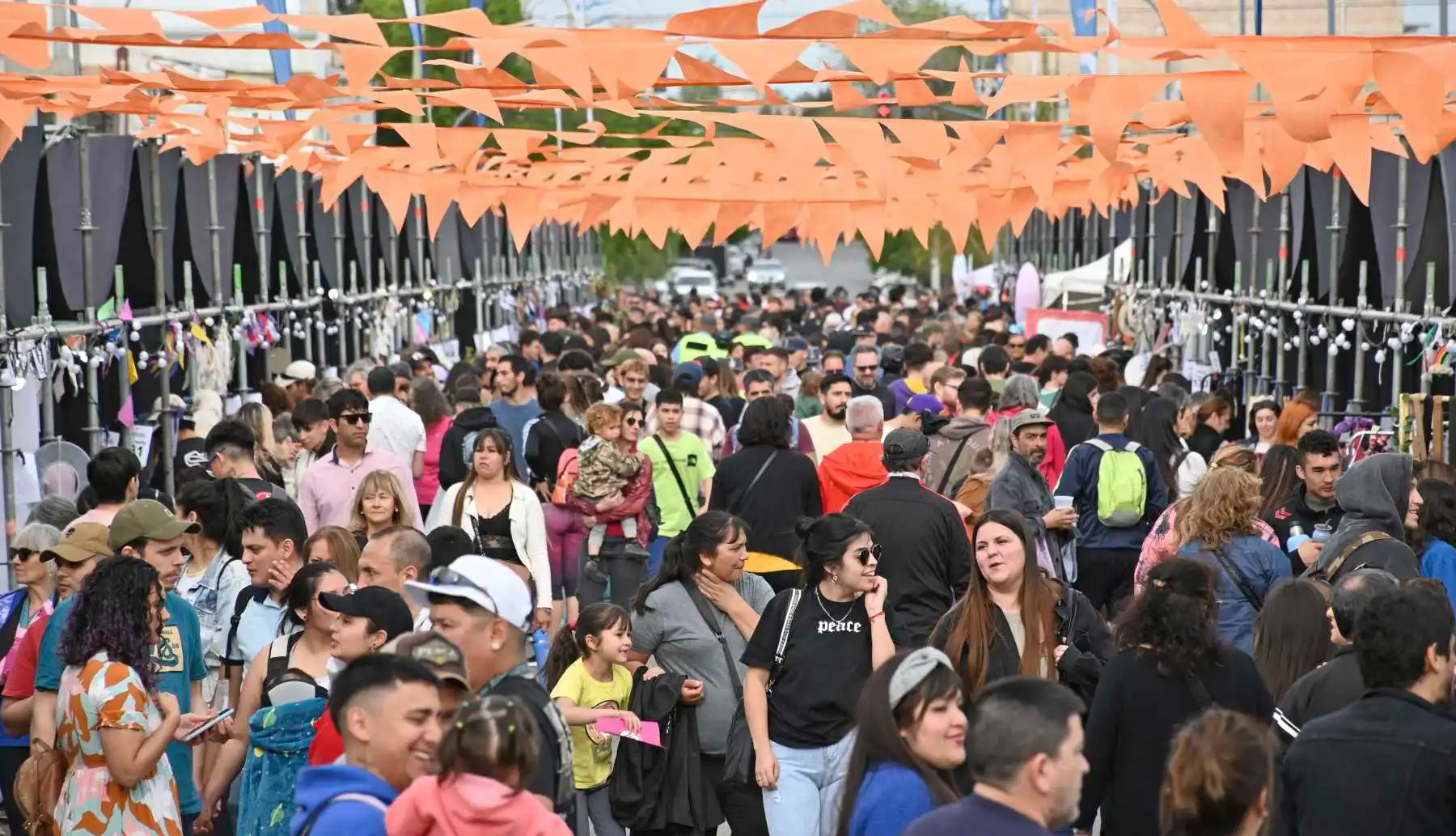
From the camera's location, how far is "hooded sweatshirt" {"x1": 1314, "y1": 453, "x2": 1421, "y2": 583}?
7102mm

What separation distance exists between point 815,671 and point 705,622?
781 mm

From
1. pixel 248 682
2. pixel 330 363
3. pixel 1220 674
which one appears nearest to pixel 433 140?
pixel 248 682

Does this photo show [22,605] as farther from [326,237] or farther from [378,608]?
[326,237]

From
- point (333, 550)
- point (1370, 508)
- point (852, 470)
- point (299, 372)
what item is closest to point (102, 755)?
point (333, 550)

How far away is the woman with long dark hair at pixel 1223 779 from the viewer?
4098 millimetres

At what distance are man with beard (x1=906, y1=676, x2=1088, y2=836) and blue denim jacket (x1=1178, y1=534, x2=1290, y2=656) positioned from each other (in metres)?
3.65

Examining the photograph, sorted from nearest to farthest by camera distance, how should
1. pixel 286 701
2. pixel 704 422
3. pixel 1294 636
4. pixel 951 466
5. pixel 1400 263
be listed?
pixel 286 701 < pixel 1294 636 < pixel 951 466 < pixel 704 422 < pixel 1400 263

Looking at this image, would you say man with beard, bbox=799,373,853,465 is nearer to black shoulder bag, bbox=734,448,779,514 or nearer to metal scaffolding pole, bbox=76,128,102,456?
black shoulder bag, bbox=734,448,779,514

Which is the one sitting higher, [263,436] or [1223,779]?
[1223,779]

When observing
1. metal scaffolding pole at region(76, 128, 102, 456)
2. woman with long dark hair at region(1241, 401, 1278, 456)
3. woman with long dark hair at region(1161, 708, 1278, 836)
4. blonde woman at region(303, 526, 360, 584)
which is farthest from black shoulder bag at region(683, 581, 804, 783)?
metal scaffolding pole at region(76, 128, 102, 456)

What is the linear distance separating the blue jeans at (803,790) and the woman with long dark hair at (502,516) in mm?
3149

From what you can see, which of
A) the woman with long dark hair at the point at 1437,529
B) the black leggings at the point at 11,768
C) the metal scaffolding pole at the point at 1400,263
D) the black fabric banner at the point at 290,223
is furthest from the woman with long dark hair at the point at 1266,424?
the black fabric banner at the point at 290,223

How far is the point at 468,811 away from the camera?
3.82 metres

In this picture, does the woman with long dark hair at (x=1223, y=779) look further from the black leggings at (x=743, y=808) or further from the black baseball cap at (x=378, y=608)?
the black leggings at (x=743, y=808)
